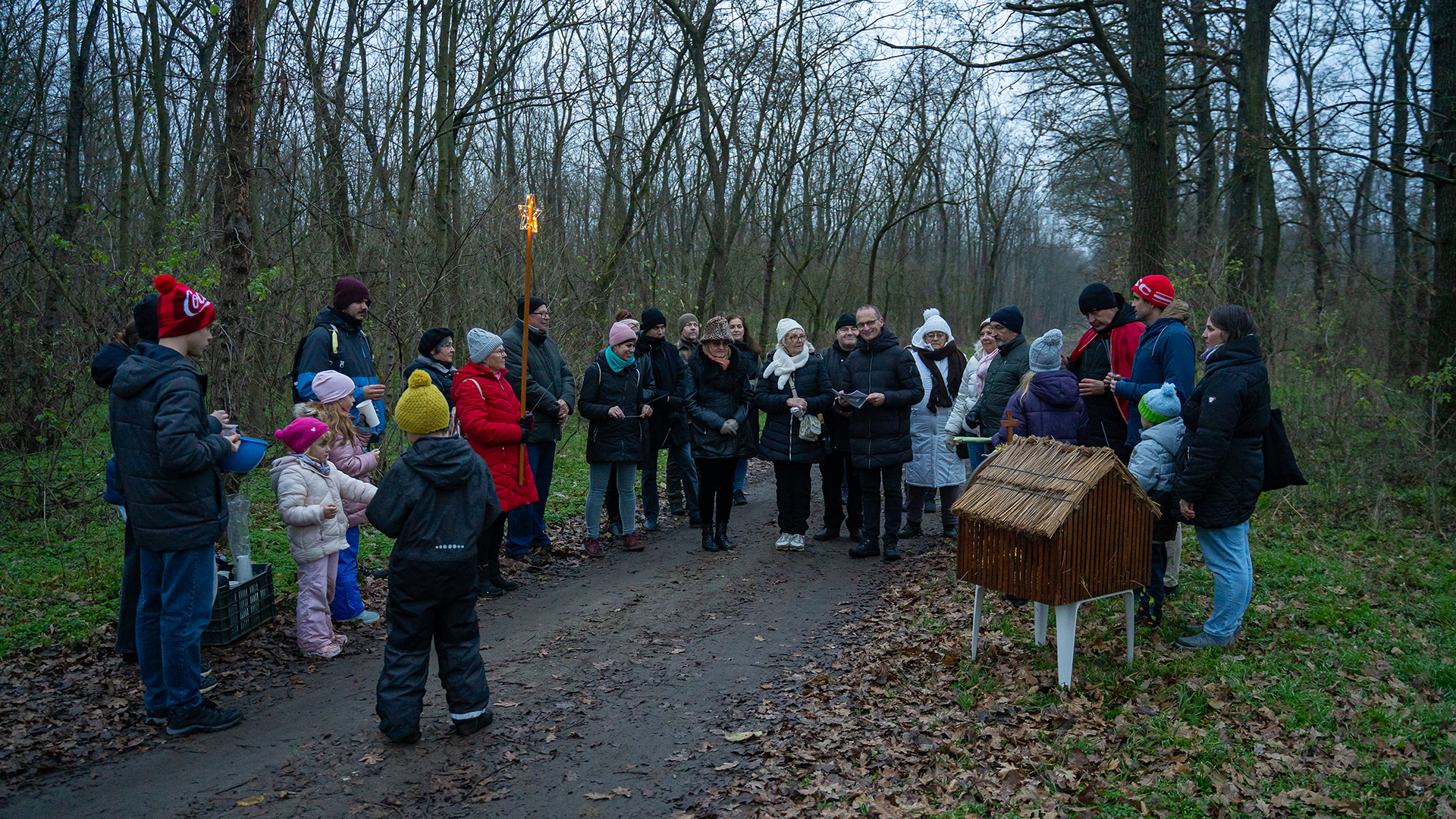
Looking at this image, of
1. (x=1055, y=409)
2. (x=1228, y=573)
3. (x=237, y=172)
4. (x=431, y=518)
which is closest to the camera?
(x=431, y=518)

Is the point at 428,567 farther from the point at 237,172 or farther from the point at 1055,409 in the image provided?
the point at 237,172

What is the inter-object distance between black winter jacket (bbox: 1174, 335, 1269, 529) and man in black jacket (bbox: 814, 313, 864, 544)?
327cm

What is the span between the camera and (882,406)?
25.9 ft

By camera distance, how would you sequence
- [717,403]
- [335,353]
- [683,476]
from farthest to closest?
1. [683,476]
2. [717,403]
3. [335,353]

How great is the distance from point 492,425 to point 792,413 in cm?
264

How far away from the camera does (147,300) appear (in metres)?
4.60

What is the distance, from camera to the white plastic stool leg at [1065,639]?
4.91 metres

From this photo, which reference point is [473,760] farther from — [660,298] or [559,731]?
[660,298]

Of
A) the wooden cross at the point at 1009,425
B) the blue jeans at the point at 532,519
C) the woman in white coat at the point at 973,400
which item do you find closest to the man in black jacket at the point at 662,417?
the blue jeans at the point at 532,519

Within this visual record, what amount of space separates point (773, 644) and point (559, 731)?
1.83 metres

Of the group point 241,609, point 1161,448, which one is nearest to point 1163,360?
point 1161,448

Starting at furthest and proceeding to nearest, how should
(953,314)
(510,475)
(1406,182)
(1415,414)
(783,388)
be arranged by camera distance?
1. (953,314)
2. (1406,182)
3. (1415,414)
4. (783,388)
5. (510,475)

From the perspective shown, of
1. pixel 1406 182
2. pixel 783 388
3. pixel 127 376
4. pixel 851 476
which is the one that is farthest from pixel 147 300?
pixel 1406 182

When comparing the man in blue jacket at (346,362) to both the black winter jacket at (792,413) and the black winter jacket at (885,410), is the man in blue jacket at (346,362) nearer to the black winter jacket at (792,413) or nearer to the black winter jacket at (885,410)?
the black winter jacket at (792,413)
